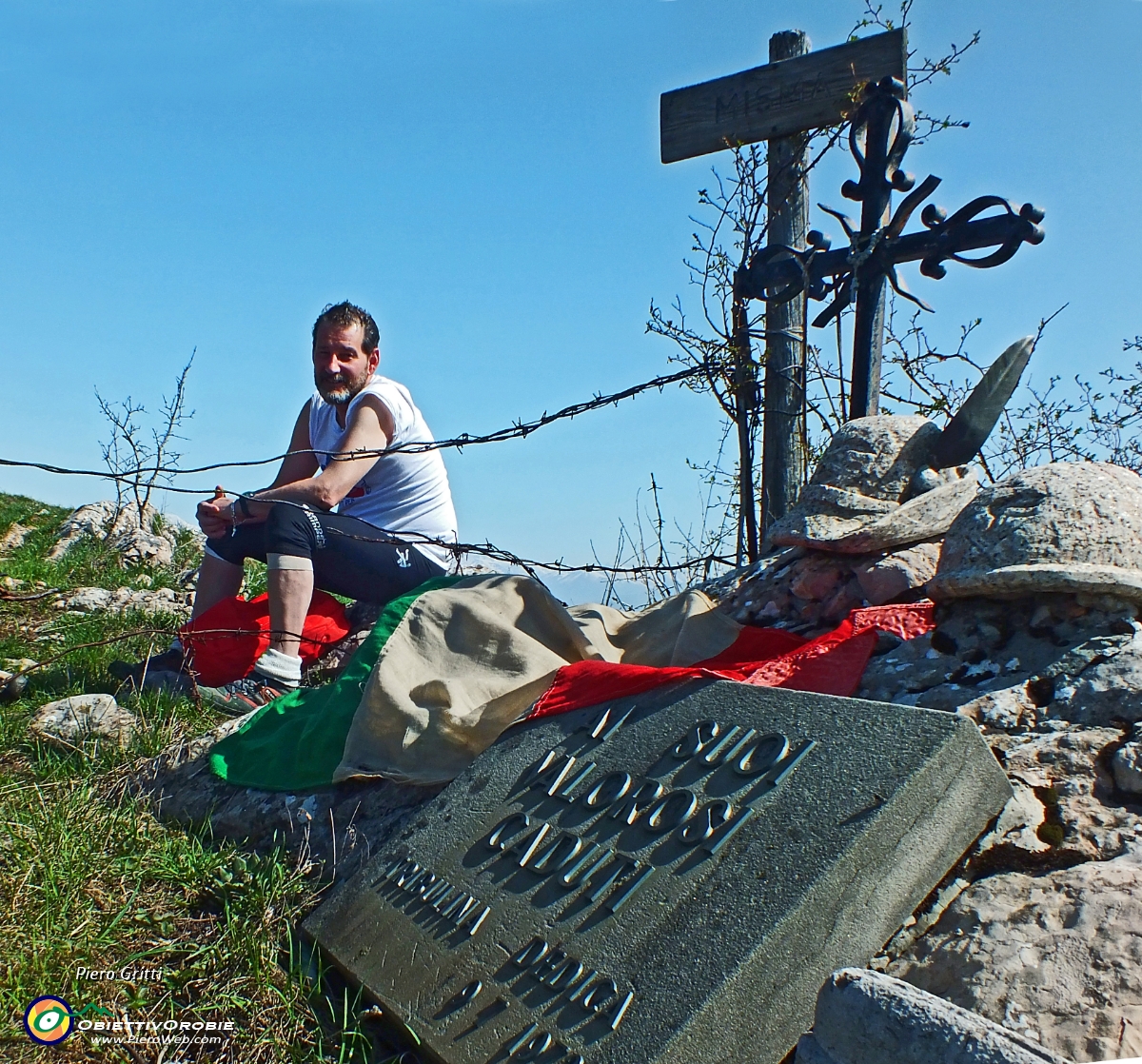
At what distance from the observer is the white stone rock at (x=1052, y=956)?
1.54m

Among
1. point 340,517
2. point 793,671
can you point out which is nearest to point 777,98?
point 340,517

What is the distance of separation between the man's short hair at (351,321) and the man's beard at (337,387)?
0.56 feet

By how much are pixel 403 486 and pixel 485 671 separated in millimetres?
1349

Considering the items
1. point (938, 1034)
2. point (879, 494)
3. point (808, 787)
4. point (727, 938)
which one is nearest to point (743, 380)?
point (879, 494)

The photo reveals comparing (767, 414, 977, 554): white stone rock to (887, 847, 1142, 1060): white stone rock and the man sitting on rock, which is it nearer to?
the man sitting on rock

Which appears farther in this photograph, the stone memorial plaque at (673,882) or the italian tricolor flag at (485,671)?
the italian tricolor flag at (485,671)

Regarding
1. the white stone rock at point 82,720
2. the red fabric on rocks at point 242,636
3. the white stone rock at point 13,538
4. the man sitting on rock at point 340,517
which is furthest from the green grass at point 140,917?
the white stone rock at point 13,538

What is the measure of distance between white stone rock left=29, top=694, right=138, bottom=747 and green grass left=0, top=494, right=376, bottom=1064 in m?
0.06

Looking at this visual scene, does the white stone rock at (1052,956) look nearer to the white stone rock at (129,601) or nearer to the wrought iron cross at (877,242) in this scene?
the wrought iron cross at (877,242)

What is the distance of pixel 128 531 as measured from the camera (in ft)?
23.9

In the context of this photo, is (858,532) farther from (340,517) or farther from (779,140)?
(779,140)

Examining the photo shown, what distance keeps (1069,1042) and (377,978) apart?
1.36 meters

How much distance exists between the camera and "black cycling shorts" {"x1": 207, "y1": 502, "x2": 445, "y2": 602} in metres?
3.96

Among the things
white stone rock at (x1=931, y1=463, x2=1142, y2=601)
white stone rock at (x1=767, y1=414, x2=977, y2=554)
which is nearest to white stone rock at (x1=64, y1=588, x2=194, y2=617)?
white stone rock at (x1=767, y1=414, x2=977, y2=554)
